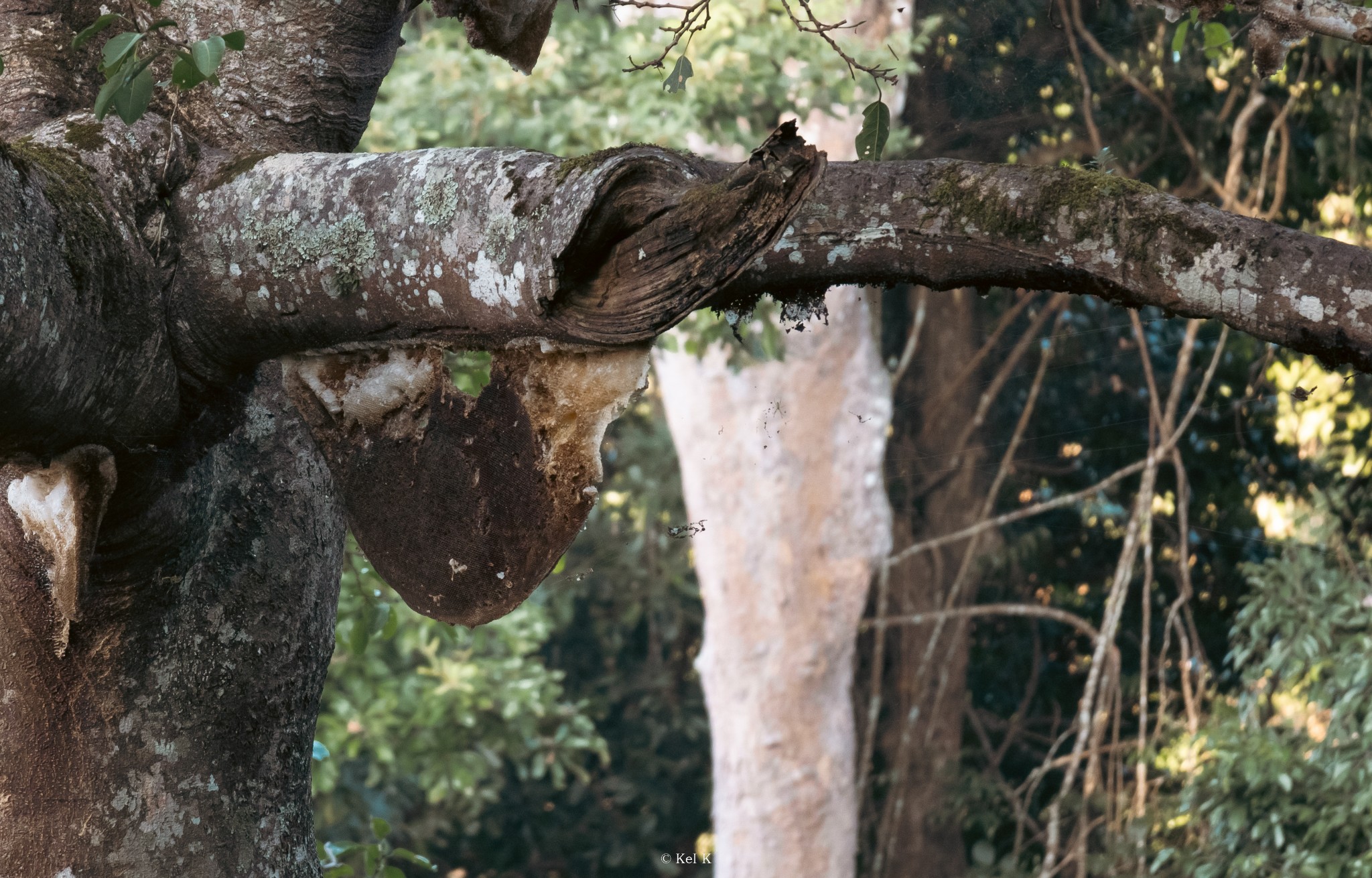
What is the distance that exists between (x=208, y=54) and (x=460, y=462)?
0.44m

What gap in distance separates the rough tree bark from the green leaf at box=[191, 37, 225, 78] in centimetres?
12

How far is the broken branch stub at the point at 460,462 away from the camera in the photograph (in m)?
1.34

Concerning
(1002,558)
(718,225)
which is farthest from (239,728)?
(1002,558)

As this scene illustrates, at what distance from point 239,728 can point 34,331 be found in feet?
1.87

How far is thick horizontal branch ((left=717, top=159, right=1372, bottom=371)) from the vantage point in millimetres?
1194

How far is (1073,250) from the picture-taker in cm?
131

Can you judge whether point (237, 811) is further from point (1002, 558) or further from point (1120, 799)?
point (1002, 558)

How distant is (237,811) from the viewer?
61.7 inches

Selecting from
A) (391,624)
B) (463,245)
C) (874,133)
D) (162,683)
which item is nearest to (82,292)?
(463,245)

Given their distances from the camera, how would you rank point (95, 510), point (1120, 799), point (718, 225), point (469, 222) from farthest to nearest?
point (1120, 799), point (95, 510), point (469, 222), point (718, 225)

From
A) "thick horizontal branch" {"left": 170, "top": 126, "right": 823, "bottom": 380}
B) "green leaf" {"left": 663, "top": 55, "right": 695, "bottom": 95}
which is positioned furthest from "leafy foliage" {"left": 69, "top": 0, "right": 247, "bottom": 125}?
"green leaf" {"left": 663, "top": 55, "right": 695, "bottom": 95}

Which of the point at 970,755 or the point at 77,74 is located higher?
the point at 77,74

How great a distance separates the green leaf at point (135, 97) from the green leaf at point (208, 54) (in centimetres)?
4

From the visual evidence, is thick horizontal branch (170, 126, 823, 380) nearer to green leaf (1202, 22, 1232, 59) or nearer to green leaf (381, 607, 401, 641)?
green leaf (1202, 22, 1232, 59)
